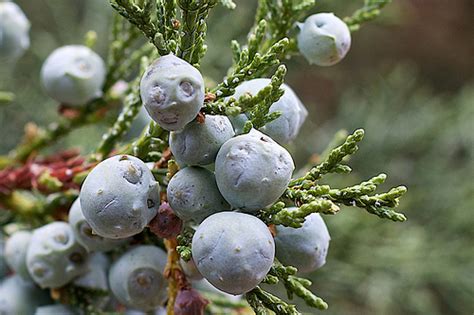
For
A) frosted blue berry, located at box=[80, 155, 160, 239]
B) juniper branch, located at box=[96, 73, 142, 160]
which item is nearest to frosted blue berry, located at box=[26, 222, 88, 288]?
juniper branch, located at box=[96, 73, 142, 160]

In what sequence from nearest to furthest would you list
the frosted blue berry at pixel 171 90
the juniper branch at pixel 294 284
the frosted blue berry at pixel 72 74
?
the frosted blue berry at pixel 171 90 → the juniper branch at pixel 294 284 → the frosted blue berry at pixel 72 74

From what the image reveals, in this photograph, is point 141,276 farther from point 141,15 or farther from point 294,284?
point 141,15

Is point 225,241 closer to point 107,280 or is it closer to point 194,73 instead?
point 194,73

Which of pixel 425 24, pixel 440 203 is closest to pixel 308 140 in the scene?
pixel 440 203

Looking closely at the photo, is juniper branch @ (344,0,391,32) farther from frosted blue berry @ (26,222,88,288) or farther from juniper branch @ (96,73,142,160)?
frosted blue berry @ (26,222,88,288)

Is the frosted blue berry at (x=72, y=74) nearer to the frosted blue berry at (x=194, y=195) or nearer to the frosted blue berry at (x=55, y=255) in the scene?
the frosted blue berry at (x=55, y=255)

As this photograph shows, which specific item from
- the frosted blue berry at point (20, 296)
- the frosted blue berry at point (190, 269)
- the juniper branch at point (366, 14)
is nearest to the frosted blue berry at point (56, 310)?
the frosted blue berry at point (20, 296)

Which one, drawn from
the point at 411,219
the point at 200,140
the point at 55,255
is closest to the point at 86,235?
the point at 55,255

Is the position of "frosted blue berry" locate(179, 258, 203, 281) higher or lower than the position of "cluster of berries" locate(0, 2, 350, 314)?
lower
